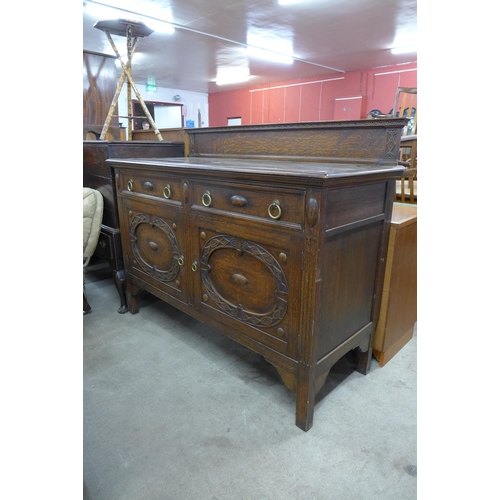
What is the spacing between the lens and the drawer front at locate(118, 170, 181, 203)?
5.39ft

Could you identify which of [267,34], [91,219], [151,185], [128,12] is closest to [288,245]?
[151,185]

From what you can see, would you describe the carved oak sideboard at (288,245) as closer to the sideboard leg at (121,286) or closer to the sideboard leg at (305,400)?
the sideboard leg at (305,400)

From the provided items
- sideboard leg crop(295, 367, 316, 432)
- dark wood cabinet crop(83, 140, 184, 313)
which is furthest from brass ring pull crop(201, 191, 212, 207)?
dark wood cabinet crop(83, 140, 184, 313)

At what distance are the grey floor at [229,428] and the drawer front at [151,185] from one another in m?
0.79

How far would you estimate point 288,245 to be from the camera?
1.18 metres

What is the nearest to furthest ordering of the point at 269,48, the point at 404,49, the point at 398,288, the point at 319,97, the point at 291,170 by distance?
the point at 291,170
the point at 398,288
the point at 404,49
the point at 269,48
the point at 319,97

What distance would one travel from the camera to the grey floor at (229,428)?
1.10 meters

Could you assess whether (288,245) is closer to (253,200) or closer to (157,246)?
(253,200)

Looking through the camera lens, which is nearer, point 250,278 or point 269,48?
point 250,278

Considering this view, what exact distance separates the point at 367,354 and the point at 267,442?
63 cm

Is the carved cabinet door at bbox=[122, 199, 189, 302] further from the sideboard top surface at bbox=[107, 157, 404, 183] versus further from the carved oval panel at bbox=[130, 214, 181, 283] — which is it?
the sideboard top surface at bbox=[107, 157, 404, 183]

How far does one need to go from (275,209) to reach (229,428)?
83 centimetres

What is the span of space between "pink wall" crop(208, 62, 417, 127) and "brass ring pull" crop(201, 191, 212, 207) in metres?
7.35

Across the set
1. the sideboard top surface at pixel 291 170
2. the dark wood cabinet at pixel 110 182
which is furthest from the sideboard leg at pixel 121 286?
the sideboard top surface at pixel 291 170
